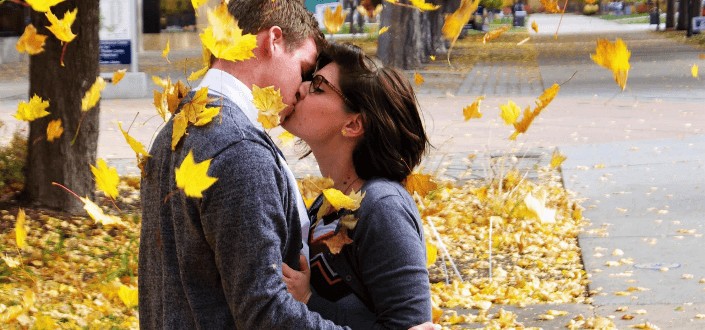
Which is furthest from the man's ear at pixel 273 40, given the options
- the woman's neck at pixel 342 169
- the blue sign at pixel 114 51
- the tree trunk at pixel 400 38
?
the tree trunk at pixel 400 38

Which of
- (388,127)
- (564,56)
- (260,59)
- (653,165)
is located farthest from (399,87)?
(564,56)

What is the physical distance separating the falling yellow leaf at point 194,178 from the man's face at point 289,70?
32 cm

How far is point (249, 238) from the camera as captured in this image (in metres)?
1.97

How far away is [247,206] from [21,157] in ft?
22.1

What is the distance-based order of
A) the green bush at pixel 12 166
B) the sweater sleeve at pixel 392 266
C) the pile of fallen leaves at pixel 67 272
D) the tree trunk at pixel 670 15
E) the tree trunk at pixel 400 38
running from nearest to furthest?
the sweater sleeve at pixel 392 266 → the pile of fallen leaves at pixel 67 272 → the green bush at pixel 12 166 → the tree trunk at pixel 400 38 → the tree trunk at pixel 670 15

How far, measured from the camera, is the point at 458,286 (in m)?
5.99

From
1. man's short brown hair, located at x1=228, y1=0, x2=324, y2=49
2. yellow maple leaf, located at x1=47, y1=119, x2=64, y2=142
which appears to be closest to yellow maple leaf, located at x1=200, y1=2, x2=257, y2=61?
man's short brown hair, located at x1=228, y1=0, x2=324, y2=49

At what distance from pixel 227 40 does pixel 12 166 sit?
20.9 ft

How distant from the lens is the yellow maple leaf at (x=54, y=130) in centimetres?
739

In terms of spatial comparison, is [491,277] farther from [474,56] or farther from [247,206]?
[474,56]

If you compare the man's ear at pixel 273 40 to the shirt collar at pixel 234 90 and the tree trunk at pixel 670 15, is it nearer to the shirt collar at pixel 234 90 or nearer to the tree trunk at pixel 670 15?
the shirt collar at pixel 234 90

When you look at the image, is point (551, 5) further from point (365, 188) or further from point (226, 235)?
point (226, 235)

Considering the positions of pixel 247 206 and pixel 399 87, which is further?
pixel 399 87

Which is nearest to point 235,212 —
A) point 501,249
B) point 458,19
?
point 458,19
